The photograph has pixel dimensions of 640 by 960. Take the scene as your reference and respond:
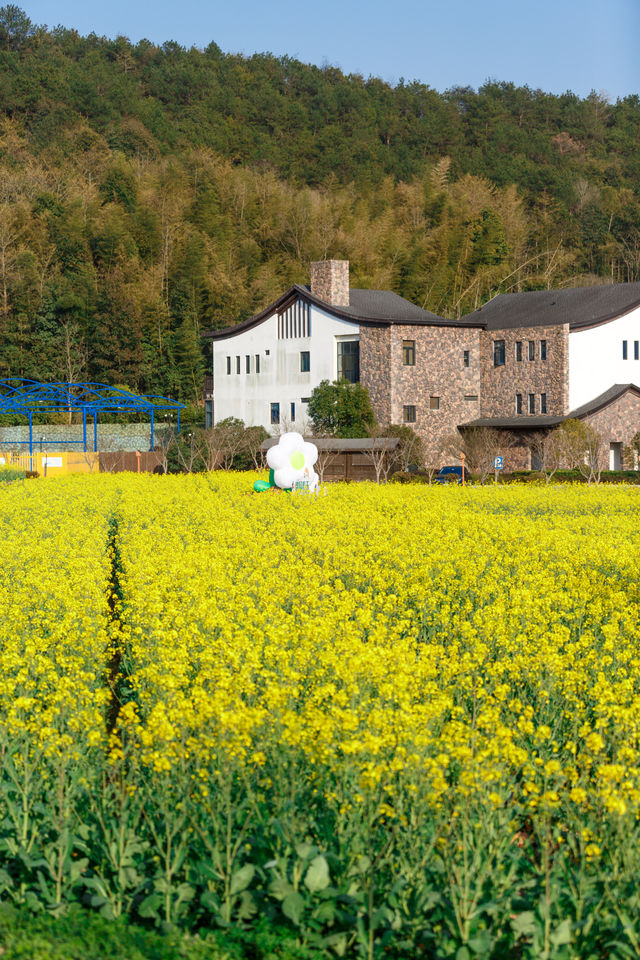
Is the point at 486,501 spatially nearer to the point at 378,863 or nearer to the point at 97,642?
the point at 97,642

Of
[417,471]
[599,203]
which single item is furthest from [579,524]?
[599,203]

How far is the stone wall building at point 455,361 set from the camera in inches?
1939

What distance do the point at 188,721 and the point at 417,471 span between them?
39294 mm

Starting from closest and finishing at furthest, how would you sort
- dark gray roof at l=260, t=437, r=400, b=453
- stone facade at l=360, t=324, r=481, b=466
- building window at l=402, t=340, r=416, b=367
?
dark gray roof at l=260, t=437, r=400, b=453 → stone facade at l=360, t=324, r=481, b=466 → building window at l=402, t=340, r=416, b=367

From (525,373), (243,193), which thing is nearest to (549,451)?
(525,373)

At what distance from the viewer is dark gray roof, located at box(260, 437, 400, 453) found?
45.5 metres

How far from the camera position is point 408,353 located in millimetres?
49625

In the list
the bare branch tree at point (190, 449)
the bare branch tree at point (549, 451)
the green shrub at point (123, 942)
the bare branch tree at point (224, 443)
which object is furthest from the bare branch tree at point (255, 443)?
the green shrub at point (123, 942)

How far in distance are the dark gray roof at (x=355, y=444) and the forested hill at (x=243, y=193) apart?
18431mm

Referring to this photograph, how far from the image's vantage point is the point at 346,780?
6023 mm

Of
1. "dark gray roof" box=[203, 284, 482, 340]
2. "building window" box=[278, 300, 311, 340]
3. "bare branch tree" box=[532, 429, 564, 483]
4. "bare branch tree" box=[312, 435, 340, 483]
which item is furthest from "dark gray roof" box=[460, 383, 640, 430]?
"building window" box=[278, 300, 311, 340]

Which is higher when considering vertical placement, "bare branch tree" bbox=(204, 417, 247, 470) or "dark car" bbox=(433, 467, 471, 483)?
"bare branch tree" bbox=(204, 417, 247, 470)

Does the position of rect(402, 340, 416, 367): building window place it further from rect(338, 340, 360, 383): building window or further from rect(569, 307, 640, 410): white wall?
rect(569, 307, 640, 410): white wall

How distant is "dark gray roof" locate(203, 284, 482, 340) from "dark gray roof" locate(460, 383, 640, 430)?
196 inches
